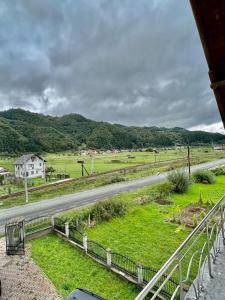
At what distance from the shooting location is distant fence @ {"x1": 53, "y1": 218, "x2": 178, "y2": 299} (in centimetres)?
1117

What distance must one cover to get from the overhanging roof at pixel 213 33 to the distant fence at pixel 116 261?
859 centimetres

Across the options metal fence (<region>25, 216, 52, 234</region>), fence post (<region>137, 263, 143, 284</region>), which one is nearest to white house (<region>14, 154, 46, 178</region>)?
metal fence (<region>25, 216, 52, 234</region>)

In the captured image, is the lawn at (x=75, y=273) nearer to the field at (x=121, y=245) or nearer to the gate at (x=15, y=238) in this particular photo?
the field at (x=121, y=245)

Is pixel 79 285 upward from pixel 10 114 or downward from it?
downward

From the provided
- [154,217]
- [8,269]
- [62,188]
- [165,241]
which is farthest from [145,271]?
[62,188]

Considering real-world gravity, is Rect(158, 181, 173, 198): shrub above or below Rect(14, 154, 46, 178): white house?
below

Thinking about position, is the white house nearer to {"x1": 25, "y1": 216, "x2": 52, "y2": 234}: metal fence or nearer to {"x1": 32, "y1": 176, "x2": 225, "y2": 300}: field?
{"x1": 32, "y1": 176, "x2": 225, "y2": 300}: field

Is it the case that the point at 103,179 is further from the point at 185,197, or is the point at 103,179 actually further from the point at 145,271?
the point at 145,271

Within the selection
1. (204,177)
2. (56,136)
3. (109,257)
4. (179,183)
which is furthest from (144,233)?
(56,136)

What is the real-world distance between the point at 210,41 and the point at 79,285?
1208 cm

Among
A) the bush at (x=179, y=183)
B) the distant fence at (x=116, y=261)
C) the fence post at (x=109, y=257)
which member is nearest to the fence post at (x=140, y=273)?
the distant fence at (x=116, y=261)

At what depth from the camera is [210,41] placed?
2.29 metres

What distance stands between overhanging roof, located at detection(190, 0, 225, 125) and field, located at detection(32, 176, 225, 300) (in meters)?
10.8

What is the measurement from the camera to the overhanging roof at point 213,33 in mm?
2066
